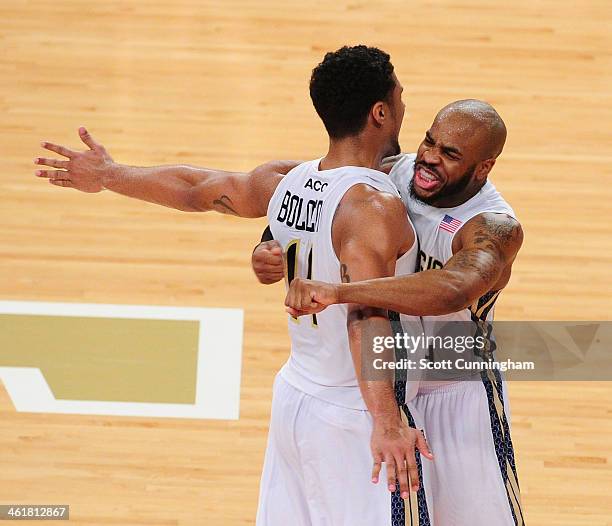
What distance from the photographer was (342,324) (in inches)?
137

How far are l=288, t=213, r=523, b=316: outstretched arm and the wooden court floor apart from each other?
6.95ft

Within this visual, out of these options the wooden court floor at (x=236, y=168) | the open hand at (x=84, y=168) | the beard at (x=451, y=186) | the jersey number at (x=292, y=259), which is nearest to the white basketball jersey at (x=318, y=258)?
the jersey number at (x=292, y=259)

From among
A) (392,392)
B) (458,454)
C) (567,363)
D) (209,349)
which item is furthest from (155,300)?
(392,392)

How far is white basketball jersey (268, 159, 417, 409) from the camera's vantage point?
3.41 m

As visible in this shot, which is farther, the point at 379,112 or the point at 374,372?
the point at 379,112

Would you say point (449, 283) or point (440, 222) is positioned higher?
point (440, 222)

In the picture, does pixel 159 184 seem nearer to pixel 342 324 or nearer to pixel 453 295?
pixel 342 324

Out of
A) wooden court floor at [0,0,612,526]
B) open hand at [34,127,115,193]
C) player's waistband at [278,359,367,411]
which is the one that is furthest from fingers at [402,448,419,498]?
wooden court floor at [0,0,612,526]

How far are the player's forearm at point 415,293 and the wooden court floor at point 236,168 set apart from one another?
2.29 meters

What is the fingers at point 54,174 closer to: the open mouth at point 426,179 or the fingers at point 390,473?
the open mouth at point 426,179

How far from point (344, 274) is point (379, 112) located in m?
0.55

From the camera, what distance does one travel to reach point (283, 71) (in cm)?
874

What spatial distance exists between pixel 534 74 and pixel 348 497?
5.94 meters

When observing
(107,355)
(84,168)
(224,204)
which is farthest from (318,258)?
(107,355)
